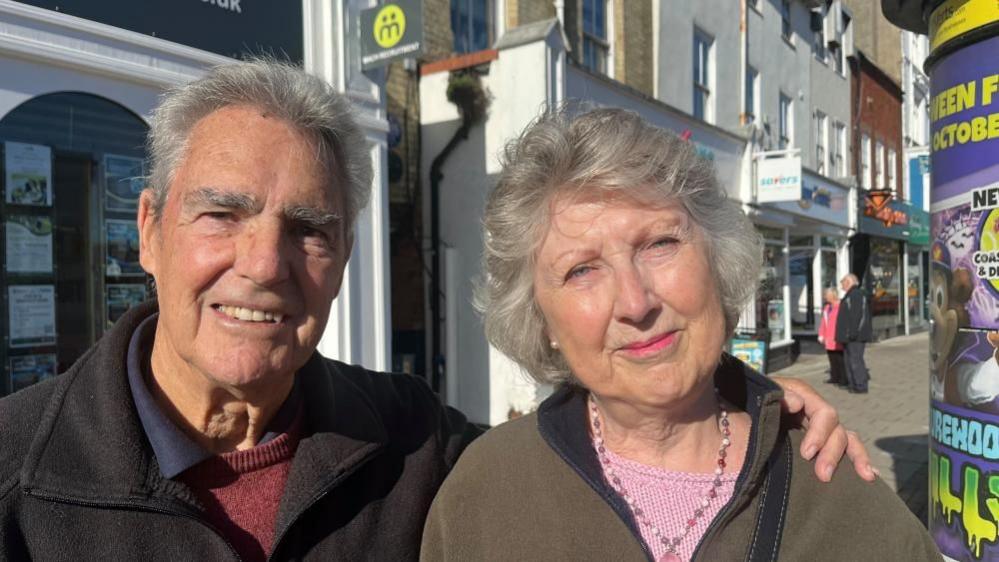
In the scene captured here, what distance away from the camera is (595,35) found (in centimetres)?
966

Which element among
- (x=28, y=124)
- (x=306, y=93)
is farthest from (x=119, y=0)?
(x=306, y=93)

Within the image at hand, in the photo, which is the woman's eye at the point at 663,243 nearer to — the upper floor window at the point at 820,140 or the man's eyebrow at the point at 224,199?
the man's eyebrow at the point at 224,199

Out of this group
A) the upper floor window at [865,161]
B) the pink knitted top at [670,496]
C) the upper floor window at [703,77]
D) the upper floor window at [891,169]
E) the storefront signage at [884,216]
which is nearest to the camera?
the pink knitted top at [670,496]

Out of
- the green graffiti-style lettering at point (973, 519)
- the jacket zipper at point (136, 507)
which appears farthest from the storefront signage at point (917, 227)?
the jacket zipper at point (136, 507)

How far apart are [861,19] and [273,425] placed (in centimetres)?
2454

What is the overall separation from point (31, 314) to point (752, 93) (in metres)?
13.1

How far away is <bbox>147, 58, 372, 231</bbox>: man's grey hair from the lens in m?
1.56

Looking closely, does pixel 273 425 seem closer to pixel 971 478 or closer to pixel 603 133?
pixel 603 133

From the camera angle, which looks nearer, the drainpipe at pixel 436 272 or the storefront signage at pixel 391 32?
the storefront signage at pixel 391 32

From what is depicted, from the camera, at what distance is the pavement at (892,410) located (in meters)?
5.93

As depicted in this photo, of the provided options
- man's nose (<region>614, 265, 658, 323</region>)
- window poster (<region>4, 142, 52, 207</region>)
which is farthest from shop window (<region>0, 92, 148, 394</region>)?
man's nose (<region>614, 265, 658, 323</region>)

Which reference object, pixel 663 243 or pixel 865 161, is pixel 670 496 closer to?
pixel 663 243

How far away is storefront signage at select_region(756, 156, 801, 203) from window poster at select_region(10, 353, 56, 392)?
10584 millimetres

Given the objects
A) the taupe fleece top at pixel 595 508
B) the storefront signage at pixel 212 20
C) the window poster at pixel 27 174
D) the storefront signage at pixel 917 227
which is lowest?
the taupe fleece top at pixel 595 508
